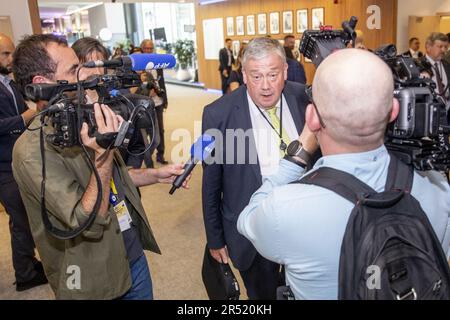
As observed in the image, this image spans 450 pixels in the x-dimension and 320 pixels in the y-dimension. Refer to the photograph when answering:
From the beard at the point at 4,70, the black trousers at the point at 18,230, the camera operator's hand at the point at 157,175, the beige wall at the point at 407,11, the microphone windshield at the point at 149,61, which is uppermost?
the beige wall at the point at 407,11

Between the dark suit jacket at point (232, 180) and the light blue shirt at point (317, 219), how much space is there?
0.76 metres

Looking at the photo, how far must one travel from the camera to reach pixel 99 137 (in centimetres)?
122

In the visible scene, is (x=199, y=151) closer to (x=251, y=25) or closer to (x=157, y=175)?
(x=157, y=175)

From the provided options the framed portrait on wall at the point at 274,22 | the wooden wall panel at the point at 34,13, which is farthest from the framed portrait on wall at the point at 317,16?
the wooden wall panel at the point at 34,13

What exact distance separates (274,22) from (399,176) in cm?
1073

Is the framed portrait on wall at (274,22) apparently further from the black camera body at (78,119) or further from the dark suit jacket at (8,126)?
the black camera body at (78,119)

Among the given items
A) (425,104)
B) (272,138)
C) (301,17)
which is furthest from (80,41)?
(301,17)

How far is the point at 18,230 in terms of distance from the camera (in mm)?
2855

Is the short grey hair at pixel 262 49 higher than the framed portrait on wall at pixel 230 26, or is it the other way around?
the framed portrait on wall at pixel 230 26

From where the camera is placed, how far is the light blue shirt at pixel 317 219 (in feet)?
2.90

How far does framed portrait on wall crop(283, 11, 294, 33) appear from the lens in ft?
34.0

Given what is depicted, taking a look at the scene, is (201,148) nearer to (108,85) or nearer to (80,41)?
(108,85)

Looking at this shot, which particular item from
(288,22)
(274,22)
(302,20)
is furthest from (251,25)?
(302,20)

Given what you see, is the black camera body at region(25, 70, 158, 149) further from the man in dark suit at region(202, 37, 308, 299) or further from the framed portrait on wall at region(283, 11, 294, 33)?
the framed portrait on wall at region(283, 11, 294, 33)
